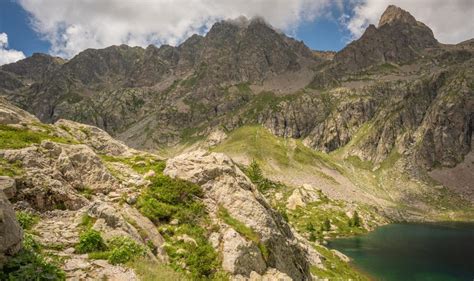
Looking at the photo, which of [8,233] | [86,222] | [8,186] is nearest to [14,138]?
[8,186]

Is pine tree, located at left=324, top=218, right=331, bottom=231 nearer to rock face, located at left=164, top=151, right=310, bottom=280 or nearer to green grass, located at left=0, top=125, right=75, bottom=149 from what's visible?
rock face, located at left=164, top=151, right=310, bottom=280

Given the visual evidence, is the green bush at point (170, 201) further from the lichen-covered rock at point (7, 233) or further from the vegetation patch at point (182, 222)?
the lichen-covered rock at point (7, 233)

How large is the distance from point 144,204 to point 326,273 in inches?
1721

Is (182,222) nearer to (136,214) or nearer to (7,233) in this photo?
(136,214)

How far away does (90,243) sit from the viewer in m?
16.3

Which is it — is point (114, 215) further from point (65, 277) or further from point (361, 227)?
point (361, 227)

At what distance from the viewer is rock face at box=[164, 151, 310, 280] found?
23172 mm

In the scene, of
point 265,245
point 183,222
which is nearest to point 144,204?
point 183,222

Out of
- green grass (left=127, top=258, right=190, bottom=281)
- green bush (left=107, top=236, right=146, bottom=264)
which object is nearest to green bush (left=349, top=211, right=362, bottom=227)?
green bush (left=107, top=236, right=146, bottom=264)

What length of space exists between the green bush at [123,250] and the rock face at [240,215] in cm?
661

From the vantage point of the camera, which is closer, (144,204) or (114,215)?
(114,215)

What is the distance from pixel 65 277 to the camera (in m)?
12.9

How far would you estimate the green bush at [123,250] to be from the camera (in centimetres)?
1551

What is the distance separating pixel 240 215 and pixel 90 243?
41.5 feet
